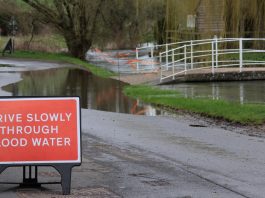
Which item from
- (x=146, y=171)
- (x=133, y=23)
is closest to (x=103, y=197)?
(x=146, y=171)

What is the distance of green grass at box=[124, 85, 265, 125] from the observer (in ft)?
43.5

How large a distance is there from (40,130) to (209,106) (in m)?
8.40

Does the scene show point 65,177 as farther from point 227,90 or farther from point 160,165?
point 227,90

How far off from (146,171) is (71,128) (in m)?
1.66

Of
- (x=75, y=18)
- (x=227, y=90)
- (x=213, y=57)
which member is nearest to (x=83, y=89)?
(x=227, y=90)

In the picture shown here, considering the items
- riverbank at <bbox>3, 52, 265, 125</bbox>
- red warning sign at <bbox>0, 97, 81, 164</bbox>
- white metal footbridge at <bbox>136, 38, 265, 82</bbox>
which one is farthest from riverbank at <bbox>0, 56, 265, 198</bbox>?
white metal footbridge at <bbox>136, 38, 265, 82</bbox>

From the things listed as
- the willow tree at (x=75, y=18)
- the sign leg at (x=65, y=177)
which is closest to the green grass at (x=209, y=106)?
the sign leg at (x=65, y=177)

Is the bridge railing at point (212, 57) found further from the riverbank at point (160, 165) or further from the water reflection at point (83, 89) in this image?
the riverbank at point (160, 165)

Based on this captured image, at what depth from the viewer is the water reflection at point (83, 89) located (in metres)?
16.1

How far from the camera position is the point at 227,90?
62.6 feet

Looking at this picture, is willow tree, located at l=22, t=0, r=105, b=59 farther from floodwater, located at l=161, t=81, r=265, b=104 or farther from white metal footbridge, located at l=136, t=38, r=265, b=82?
floodwater, located at l=161, t=81, r=265, b=104

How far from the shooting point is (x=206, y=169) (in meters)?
8.55

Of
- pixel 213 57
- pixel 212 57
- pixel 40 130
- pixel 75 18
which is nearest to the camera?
pixel 40 130

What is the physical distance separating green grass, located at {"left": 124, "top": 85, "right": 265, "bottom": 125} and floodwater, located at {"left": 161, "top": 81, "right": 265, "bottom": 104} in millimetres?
774
